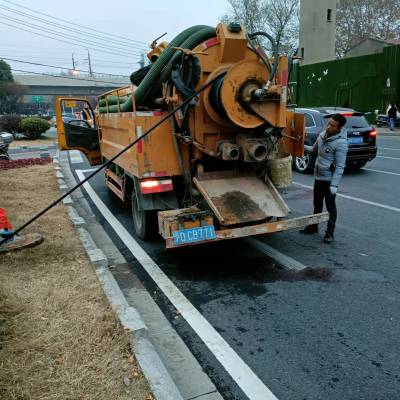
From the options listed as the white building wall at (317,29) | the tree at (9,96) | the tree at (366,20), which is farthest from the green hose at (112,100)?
the tree at (9,96)

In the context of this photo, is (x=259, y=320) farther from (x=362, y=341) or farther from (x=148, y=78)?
(x=148, y=78)

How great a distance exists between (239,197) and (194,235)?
933 millimetres

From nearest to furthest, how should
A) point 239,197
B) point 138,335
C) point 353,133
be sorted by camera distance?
1. point 138,335
2. point 239,197
3. point 353,133

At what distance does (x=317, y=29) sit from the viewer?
37.3 m

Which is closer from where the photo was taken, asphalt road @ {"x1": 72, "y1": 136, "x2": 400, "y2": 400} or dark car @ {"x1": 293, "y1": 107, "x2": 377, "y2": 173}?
asphalt road @ {"x1": 72, "y1": 136, "x2": 400, "y2": 400}

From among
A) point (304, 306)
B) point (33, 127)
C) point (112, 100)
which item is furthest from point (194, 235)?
point (33, 127)

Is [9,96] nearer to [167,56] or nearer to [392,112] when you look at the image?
[392,112]

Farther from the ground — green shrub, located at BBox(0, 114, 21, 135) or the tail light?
green shrub, located at BBox(0, 114, 21, 135)

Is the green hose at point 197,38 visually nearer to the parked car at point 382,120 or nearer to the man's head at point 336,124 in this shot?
the man's head at point 336,124

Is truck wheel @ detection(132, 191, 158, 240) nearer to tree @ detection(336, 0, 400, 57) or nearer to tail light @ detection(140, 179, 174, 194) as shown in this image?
tail light @ detection(140, 179, 174, 194)

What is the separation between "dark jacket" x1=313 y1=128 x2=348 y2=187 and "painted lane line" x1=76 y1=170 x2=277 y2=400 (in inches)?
106

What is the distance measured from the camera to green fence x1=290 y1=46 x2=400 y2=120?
76.0ft

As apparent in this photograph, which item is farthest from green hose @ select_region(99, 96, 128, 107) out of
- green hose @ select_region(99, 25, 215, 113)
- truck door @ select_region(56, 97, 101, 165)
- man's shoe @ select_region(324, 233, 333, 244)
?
man's shoe @ select_region(324, 233, 333, 244)

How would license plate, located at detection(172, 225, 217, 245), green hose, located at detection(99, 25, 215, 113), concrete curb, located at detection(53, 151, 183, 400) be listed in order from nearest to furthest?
concrete curb, located at detection(53, 151, 183, 400)
license plate, located at detection(172, 225, 217, 245)
green hose, located at detection(99, 25, 215, 113)
